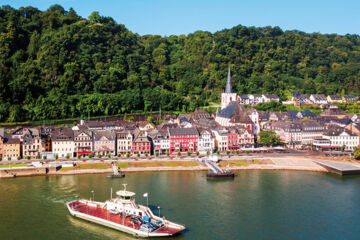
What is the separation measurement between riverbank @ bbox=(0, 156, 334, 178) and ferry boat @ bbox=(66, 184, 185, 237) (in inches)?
509

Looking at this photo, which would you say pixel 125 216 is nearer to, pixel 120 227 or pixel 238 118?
pixel 120 227

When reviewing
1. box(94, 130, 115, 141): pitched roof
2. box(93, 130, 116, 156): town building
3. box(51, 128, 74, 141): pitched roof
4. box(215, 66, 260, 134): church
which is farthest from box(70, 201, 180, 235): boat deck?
box(215, 66, 260, 134): church

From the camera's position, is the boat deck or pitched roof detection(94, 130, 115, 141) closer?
the boat deck

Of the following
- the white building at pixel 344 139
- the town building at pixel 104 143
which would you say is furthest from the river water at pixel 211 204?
the white building at pixel 344 139

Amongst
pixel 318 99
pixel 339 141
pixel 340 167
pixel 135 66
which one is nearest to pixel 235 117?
pixel 339 141

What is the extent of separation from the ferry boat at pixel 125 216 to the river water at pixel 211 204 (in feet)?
2.10

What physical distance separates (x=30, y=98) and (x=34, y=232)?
46.6m

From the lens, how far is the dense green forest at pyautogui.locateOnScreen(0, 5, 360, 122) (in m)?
72.6

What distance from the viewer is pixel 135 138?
51812 mm

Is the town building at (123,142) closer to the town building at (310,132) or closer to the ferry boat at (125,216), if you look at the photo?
the ferry boat at (125,216)

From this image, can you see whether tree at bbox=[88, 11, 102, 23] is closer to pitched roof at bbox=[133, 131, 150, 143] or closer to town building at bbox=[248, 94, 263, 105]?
town building at bbox=[248, 94, 263, 105]

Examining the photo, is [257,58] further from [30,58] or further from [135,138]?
[135,138]

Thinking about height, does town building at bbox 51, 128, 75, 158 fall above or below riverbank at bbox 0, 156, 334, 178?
above

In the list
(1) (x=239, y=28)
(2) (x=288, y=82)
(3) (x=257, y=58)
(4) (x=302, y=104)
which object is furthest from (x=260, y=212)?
(1) (x=239, y=28)
